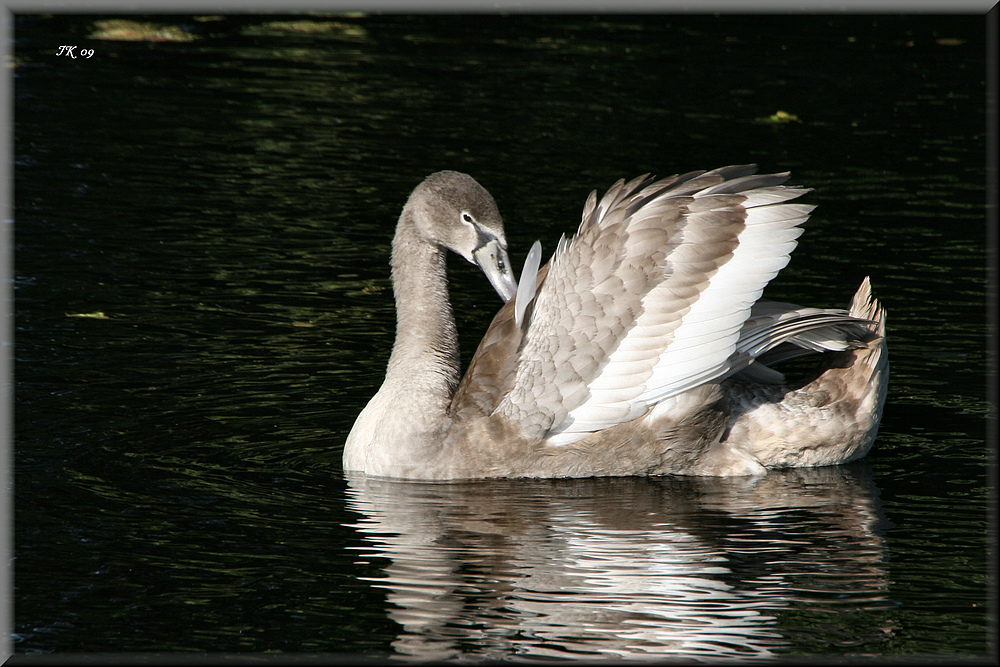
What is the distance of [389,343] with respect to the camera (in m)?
9.97

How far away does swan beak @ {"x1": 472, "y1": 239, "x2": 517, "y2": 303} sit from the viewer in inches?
320

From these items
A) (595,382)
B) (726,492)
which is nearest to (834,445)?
(726,492)

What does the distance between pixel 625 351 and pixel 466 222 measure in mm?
1282

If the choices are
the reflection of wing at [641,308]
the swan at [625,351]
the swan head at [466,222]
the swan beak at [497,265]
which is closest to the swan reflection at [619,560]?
the swan at [625,351]

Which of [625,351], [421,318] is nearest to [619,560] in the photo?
[625,351]

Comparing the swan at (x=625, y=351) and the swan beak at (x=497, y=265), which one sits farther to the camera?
the swan beak at (x=497, y=265)

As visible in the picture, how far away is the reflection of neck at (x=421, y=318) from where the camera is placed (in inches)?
316

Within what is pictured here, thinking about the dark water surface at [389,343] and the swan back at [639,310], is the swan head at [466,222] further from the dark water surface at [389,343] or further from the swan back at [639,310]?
the dark water surface at [389,343]

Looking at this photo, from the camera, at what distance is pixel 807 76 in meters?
19.0

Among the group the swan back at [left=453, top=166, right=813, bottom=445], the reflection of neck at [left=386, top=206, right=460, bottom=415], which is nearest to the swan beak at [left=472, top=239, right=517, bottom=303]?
the reflection of neck at [left=386, top=206, right=460, bottom=415]

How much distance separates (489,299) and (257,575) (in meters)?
5.12

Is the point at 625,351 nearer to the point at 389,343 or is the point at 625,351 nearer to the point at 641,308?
the point at 641,308

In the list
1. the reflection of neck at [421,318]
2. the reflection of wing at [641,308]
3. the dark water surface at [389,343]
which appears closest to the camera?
the dark water surface at [389,343]

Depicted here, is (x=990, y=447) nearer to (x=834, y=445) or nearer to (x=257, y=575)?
(x=834, y=445)
